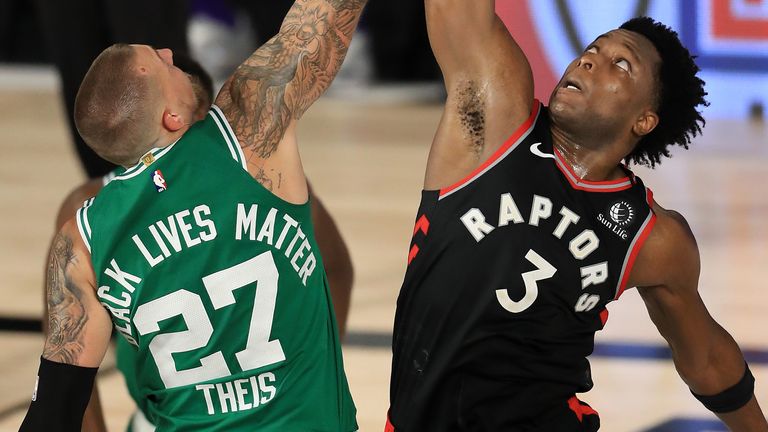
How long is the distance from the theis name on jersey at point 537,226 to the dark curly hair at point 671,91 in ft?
1.01

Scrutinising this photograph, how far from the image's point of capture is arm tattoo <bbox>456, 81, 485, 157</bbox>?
8.49 ft

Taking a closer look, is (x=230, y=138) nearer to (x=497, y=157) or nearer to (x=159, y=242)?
(x=159, y=242)

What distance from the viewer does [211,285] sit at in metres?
2.42

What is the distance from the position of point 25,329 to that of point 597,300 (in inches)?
108

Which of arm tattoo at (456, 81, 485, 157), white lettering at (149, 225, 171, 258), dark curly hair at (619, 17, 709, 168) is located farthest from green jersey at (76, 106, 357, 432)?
dark curly hair at (619, 17, 709, 168)

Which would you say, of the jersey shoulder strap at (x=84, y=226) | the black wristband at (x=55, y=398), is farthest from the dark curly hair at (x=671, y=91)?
the black wristband at (x=55, y=398)

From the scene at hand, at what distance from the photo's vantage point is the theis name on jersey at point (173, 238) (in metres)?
2.40

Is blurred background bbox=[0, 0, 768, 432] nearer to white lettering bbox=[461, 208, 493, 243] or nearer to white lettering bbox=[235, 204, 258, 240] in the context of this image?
white lettering bbox=[461, 208, 493, 243]

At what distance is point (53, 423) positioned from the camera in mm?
2396

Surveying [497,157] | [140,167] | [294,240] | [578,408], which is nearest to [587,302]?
[578,408]

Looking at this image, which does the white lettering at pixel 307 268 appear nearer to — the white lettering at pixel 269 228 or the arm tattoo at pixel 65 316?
the white lettering at pixel 269 228

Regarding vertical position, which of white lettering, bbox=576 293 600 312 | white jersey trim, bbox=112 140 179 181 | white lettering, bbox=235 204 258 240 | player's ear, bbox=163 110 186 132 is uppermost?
player's ear, bbox=163 110 186 132

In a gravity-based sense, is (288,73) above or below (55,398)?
above

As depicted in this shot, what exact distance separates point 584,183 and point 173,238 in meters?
0.82
